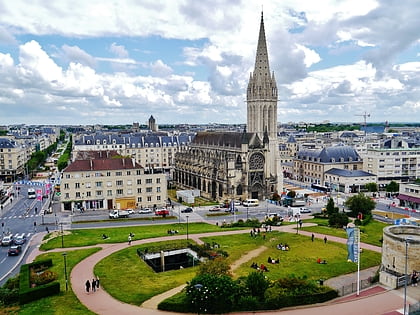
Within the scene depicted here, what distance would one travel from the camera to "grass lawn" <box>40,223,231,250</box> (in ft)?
176

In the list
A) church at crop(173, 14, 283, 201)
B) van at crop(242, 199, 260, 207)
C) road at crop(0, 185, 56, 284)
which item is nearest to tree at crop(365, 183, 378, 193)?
church at crop(173, 14, 283, 201)

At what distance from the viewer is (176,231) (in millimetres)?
59438

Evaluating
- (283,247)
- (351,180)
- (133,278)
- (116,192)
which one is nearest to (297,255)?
A: (283,247)

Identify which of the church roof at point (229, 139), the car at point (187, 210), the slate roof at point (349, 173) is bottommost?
the car at point (187, 210)

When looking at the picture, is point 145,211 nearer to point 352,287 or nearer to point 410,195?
point 352,287

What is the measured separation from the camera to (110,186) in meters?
80.8

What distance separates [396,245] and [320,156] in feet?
258

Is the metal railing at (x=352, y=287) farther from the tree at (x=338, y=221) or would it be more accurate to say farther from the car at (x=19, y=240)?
the car at (x=19, y=240)

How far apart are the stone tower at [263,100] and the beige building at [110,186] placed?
30.6 m

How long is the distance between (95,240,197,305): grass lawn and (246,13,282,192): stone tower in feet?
191

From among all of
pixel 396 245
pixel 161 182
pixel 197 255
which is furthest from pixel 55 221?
pixel 396 245

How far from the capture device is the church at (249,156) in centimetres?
9144

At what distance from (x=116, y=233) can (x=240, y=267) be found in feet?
82.3

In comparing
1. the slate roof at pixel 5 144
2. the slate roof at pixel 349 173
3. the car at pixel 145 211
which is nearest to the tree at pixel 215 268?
the car at pixel 145 211
